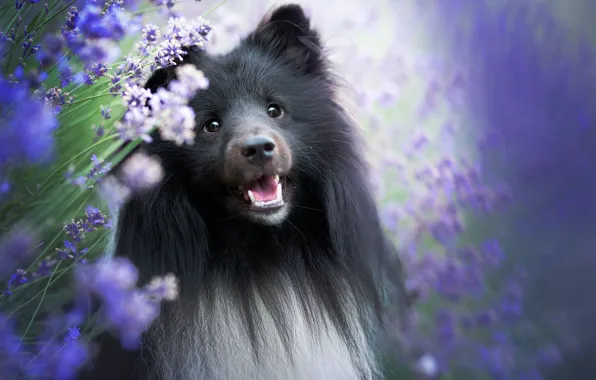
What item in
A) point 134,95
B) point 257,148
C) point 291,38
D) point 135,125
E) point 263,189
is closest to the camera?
point 135,125

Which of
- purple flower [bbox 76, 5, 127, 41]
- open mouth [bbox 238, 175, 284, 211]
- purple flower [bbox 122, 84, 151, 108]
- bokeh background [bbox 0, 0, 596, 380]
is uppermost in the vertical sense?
purple flower [bbox 76, 5, 127, 41]

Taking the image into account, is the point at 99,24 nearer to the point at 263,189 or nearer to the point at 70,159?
the point at 70,159

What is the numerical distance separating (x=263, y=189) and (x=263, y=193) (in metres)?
0.01

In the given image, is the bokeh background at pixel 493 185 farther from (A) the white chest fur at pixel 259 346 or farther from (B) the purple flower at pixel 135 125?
(B) the purple flower at pixel 135 125

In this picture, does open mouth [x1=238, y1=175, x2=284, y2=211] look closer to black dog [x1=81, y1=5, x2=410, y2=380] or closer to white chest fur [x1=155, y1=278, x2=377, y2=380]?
black dog [x1=81, y1=5, x2=410, y2=380]

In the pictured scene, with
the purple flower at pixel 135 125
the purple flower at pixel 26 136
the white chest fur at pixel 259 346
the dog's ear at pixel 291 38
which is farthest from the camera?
the dog's ear at pixel 291 38

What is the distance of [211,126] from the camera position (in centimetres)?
215

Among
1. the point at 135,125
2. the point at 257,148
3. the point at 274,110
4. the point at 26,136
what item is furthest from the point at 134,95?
the point at 274,110

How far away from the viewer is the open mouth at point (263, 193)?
200 centimetres

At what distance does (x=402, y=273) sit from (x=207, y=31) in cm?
142

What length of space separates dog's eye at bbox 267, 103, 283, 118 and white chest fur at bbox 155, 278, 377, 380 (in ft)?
1.96

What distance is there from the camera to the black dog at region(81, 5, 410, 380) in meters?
2.06

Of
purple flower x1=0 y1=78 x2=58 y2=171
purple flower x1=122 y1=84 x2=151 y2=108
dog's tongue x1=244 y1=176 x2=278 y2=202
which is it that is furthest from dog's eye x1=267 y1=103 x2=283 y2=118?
purple flower x1=0 y1=78 x2=58 y2=171

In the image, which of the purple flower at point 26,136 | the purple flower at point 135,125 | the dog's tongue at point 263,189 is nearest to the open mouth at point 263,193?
the dog's tongue at point 263,189
